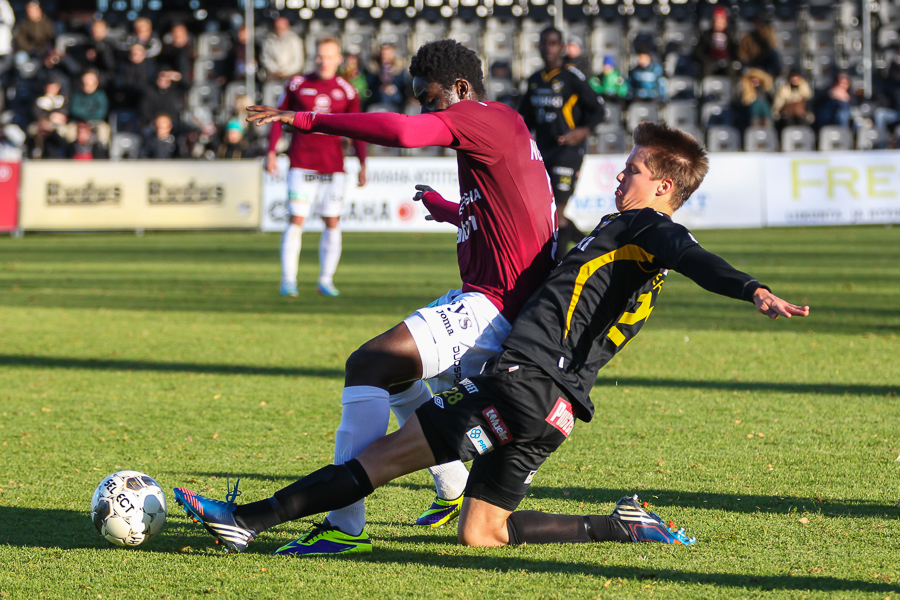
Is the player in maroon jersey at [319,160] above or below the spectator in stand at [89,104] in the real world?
A: below

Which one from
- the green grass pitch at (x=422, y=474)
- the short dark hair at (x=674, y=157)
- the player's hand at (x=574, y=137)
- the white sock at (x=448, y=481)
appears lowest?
the green grass pitch at (x=422, y=474)

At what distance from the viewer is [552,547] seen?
3.62 metres

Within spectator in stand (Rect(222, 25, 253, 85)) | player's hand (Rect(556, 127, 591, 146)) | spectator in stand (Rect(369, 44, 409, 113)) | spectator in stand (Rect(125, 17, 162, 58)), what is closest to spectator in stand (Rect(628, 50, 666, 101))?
spectator in stand (Rect(369, 44, 409, 113))

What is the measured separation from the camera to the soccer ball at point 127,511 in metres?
3.56

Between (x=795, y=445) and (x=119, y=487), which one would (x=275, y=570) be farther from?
(x=795, y=445)

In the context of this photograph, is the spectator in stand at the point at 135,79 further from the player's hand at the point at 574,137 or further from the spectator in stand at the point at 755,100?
the player's hand at the point at 574,137

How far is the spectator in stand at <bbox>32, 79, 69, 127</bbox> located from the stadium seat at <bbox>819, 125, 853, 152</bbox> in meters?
14.7

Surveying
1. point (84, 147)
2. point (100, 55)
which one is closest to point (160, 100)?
point (84, 147)

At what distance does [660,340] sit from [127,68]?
1693 cm

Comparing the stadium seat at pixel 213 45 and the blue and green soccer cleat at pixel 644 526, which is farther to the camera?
the stadium seat at pixel 213 45

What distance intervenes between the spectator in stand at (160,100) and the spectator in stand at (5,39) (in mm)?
4022

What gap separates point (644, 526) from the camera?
366cm

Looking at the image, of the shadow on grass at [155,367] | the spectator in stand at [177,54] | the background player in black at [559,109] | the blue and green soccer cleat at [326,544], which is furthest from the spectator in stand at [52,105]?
the blue and green soccer cleat at [326,544]

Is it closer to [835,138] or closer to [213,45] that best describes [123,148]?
[213,45]
